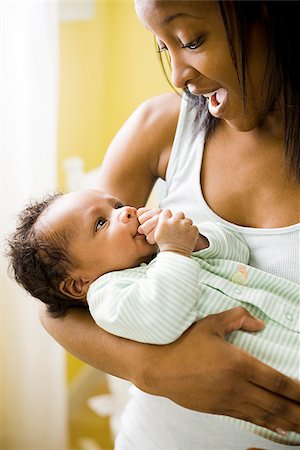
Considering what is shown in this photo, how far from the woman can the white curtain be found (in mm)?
507

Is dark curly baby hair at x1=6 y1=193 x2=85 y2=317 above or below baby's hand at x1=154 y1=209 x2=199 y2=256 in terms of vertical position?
below

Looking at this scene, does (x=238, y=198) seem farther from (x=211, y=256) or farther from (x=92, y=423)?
(x=92, y=423)

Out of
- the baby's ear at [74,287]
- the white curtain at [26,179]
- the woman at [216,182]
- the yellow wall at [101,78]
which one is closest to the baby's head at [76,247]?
the baby's ear at [74,287]

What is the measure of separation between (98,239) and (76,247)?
0.05 m

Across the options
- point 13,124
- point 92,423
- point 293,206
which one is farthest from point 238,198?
point 92,423

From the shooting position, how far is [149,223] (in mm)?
1344

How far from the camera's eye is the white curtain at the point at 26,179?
1.96 m

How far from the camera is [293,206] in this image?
1.33m

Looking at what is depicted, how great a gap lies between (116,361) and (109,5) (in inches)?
79.3

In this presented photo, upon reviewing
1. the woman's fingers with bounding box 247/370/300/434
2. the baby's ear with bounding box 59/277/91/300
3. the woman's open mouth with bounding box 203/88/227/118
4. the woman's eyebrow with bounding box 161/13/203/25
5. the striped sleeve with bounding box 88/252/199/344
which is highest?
the woman's eyebrow with bounding box 161/13/203/25

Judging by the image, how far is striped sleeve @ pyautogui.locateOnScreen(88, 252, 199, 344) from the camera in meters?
1.19

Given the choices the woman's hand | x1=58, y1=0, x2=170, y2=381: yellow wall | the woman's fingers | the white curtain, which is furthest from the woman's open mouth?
x1=58, y1=0, x2=170, y2=381: yellow wall

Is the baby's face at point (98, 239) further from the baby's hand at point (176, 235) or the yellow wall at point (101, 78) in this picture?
the yellow wall at point (101, 78)

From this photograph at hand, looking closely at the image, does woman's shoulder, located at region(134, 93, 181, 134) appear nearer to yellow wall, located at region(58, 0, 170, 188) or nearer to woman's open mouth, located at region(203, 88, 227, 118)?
woman's open mouth, located at region(203, 88, 227, 118)
